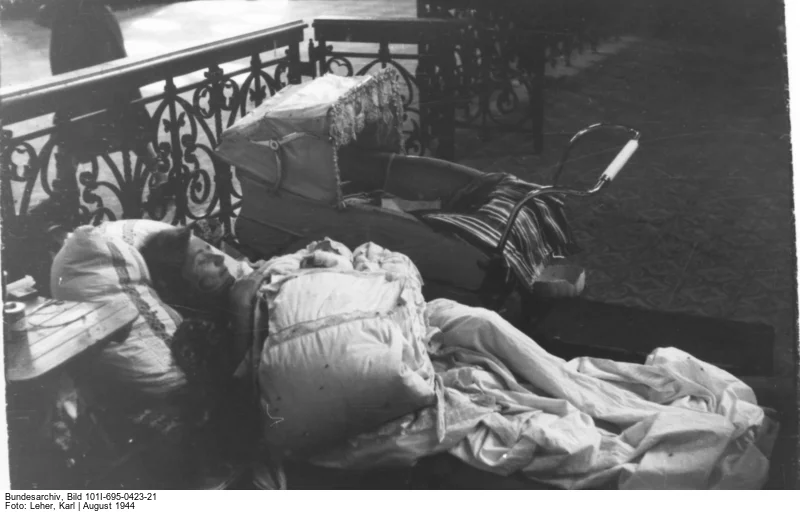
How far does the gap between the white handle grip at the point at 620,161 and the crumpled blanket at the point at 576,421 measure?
2.00 feet

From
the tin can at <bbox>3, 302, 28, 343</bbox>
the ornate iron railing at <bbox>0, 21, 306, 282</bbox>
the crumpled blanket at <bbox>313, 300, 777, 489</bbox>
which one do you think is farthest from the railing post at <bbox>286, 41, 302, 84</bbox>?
the tin can at <bbox>3, 302, 28, 343</bbox>

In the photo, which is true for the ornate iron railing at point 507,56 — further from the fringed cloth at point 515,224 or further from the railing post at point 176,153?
the railing post at point 176,153

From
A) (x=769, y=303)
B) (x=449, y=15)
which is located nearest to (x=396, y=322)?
(x=769, y=303)

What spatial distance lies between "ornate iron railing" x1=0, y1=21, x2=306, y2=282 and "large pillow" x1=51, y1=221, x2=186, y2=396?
14 centimetres

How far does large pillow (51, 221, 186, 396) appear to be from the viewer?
194 centimetres

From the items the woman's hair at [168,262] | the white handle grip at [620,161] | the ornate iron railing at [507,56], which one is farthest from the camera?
the ornate iron railing at [507,56]

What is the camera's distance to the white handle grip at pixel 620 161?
258 centimetres

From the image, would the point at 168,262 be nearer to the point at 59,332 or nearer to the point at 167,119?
the point at 59,332

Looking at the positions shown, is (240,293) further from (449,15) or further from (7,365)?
(449,15)

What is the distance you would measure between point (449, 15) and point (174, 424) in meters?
2.48

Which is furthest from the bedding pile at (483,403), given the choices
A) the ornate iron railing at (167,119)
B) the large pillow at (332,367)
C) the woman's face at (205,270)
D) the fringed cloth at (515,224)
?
the fringed cloth at (515,224)

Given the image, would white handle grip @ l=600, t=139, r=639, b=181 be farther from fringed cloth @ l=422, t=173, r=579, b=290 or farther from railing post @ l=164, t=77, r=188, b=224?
railing post @ l=164, t=77, r=188, b=224

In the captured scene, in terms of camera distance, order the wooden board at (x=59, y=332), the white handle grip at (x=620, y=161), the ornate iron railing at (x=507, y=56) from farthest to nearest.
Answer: the ornate iron railing at (x=507, y=56) < the white handle grip at (x=620, y=161) < the wooden board at (x=59, y=332)

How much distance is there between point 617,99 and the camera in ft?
10.6
